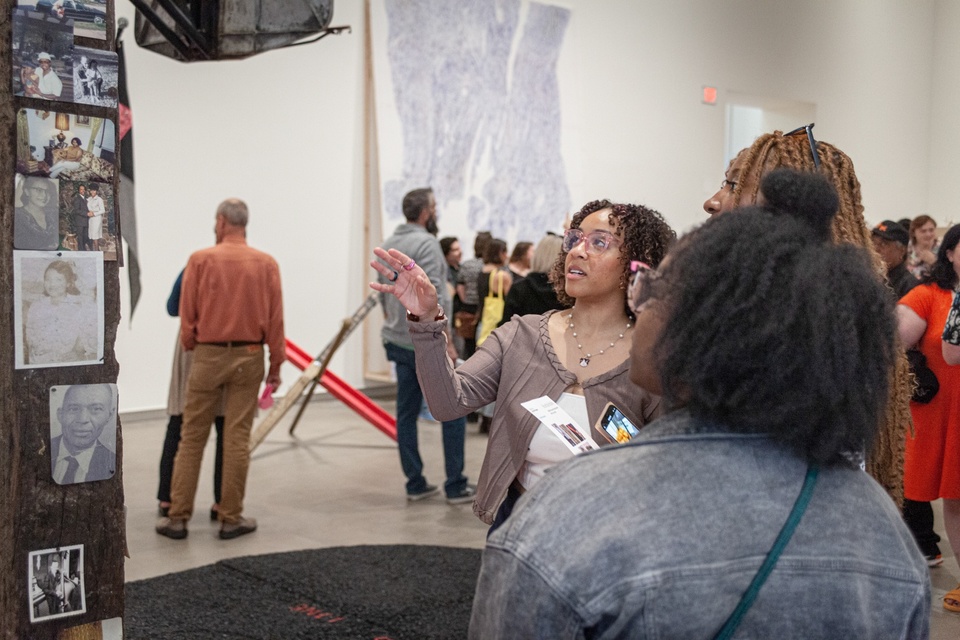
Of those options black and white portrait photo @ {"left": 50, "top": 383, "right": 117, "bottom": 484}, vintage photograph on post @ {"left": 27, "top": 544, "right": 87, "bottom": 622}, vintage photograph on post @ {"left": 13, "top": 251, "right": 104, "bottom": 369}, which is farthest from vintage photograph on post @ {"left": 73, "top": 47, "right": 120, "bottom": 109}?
vintage photograph on post @ {"left": 27, "top": 544, "right": 87, "bottom": 622}

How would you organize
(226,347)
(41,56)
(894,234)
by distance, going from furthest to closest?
(894,234) → (226,347) → (41,56)

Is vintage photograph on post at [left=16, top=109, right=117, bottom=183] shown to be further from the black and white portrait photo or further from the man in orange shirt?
the man in orange shirt

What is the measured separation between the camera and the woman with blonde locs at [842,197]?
6.61ft

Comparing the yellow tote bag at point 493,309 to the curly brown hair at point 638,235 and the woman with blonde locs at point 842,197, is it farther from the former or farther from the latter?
the woman with blonde locs at point 842,197

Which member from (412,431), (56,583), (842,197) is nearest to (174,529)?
(412,431)

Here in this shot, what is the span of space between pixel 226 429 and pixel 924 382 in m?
3.16

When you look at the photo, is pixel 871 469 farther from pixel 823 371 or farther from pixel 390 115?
pixel 390 115

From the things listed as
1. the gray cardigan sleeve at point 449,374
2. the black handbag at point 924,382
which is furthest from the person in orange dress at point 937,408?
the gray cardigan sleeve at point 449,374

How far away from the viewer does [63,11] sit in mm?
2219

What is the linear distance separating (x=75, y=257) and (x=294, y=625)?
1.88 meters

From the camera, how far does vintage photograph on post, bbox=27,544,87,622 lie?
7.55 ft

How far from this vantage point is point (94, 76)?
7.46 ft

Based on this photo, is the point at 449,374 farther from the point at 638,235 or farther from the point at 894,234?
the point at 894,234

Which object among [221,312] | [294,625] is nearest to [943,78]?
[221,312]
